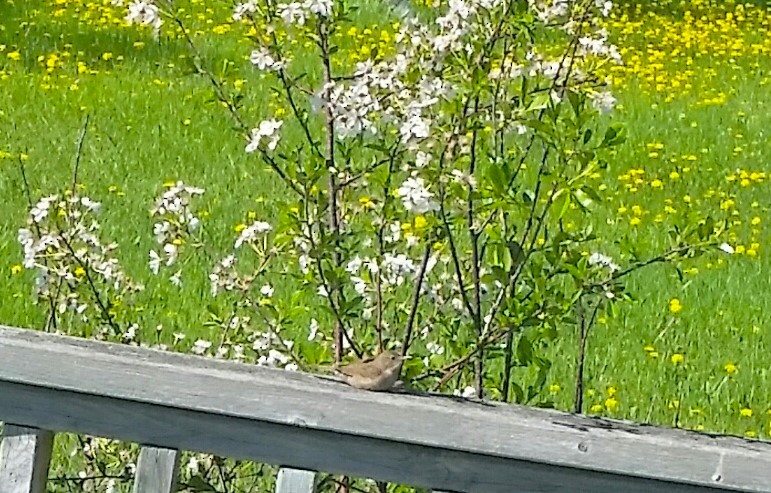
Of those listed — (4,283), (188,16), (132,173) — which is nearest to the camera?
(4,283)

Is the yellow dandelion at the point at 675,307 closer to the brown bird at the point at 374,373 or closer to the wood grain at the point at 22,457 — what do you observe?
the brown bird at the point at 374,373

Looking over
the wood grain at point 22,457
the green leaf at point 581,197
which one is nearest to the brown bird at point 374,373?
the wood grain at point 22,457

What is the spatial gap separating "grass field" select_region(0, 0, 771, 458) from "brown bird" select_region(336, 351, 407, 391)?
35.3 inches

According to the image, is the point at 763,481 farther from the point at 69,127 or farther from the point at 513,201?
the point at 69,127

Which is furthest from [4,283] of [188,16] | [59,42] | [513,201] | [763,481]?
[188,16]

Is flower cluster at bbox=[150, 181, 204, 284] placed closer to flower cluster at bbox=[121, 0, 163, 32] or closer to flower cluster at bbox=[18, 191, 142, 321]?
flower cluster at bbox=[18, 191, 142, 321]

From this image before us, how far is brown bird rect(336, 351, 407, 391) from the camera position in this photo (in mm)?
1829

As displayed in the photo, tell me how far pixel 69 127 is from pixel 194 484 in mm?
5857

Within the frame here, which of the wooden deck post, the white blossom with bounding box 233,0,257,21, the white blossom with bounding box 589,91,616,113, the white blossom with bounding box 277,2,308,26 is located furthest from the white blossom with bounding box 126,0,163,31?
the wooden deck post

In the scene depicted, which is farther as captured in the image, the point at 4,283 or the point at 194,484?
the point at 4,283

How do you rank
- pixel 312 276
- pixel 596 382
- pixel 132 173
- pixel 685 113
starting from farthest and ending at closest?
pixel 685 113
pixel 132 173
pixel 596 382
pixel 312 276

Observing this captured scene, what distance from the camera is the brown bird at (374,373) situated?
183 cm

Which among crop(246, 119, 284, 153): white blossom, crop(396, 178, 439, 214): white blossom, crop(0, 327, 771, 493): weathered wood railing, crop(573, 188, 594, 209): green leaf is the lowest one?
crop(0, 327, 771, 493): weathered wood railing

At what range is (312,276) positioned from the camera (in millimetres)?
2574
